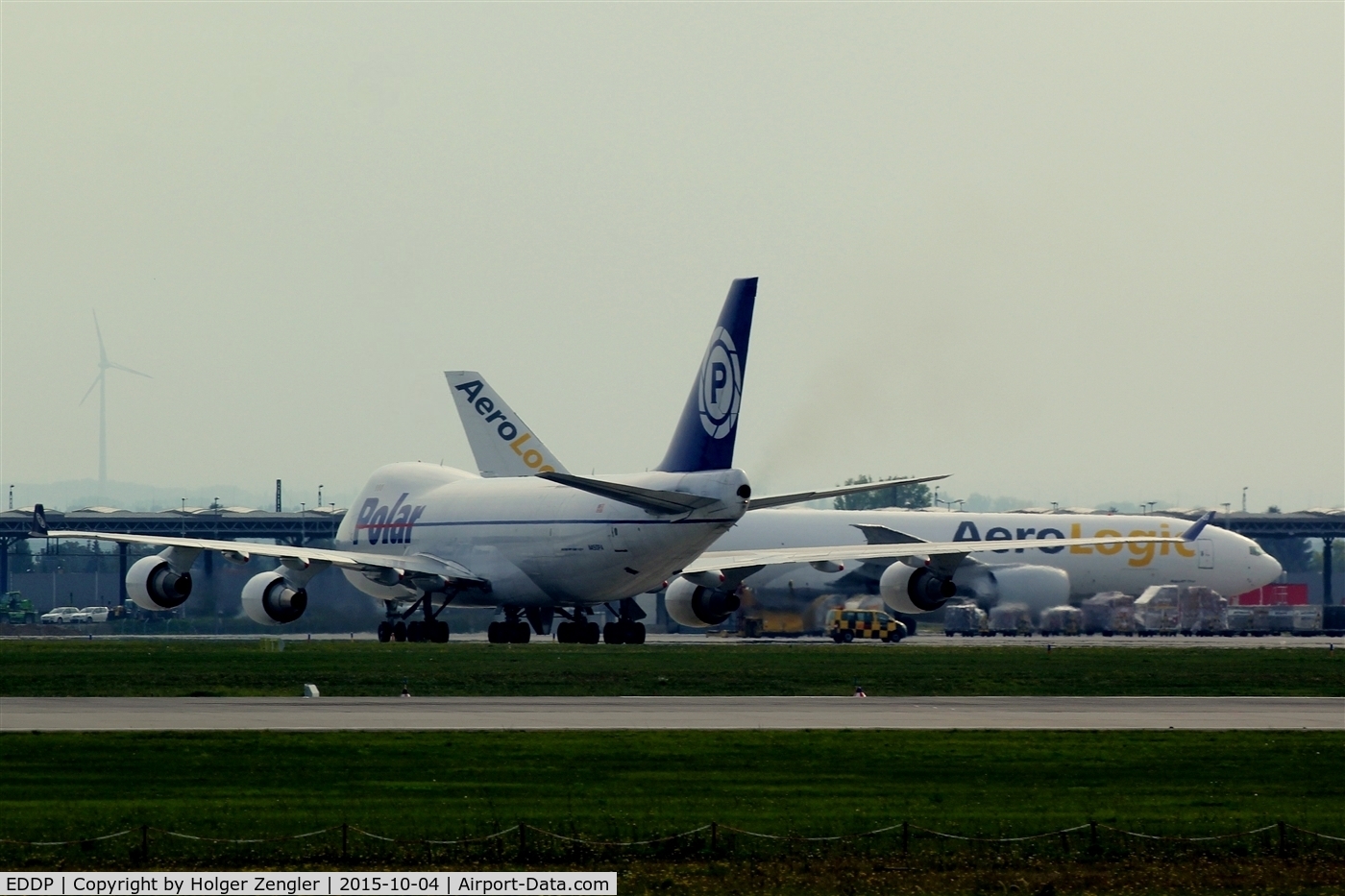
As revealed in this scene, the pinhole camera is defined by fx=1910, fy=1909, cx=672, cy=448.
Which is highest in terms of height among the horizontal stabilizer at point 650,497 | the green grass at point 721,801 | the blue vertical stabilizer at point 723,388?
the blue vertical stabilizer at point 723,388

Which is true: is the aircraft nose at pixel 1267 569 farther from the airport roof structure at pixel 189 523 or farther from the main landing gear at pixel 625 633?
the airport roof structure at pixel 189 523

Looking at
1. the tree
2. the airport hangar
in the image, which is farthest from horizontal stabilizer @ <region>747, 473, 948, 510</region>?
the tree

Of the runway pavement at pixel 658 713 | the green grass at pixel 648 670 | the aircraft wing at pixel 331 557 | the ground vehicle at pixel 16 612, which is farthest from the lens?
the ground vehicle at pixel 16 612

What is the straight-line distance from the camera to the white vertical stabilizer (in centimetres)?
7575

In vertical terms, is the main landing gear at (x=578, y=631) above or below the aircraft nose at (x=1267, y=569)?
below

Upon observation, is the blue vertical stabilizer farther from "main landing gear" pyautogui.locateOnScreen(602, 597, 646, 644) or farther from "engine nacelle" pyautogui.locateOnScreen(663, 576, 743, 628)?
"main landing gear" pyautogui.locateOnScreen(602, 597, 646, 644)

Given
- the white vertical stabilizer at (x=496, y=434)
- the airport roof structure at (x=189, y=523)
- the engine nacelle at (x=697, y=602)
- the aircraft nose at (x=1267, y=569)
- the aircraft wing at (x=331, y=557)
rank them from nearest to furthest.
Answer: the aircraft wing at (x=331, y=557) < the engine nacelle at (x=697, y=602) < the white vertical stabilizer at (x=496, y=434) < the aircraft nose at (x=1267, y=569) < the airport roof structure at (x=189, y=523)

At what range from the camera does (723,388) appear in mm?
56094

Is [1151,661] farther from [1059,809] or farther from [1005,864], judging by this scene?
[1005,864]

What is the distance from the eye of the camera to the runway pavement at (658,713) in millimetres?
33531

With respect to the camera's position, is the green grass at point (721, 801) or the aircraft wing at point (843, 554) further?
the aircraft wing at point (843, 554)

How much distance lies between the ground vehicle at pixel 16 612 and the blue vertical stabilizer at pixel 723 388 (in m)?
69.4

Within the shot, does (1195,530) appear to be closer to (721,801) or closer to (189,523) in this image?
(189,523)

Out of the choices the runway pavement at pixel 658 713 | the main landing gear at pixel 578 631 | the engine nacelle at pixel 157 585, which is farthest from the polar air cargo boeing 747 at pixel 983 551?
the runway pavement at pixel 658 713
